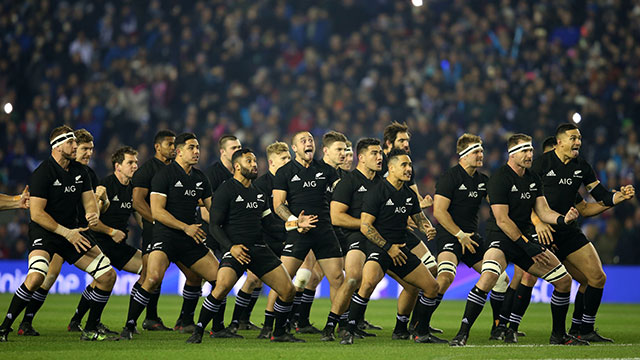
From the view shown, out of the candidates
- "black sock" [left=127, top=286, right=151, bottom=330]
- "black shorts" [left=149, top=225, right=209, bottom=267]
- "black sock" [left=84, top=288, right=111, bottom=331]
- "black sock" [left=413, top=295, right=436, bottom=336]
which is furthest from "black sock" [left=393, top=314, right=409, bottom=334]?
"black sock" [left=84, top=288, right=111, bottom=331]

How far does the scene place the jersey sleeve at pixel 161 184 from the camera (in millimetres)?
11438

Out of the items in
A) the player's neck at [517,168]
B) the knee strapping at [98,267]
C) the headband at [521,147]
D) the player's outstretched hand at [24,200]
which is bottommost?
the knee strapping at [98,267]

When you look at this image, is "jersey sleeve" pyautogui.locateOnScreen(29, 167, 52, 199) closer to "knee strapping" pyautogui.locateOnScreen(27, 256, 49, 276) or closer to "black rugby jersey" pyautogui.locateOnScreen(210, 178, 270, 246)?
"knee strapping" pyautogui.locateOnScreen(27, 256, 49, 276)

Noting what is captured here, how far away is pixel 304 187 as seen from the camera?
39.7ft

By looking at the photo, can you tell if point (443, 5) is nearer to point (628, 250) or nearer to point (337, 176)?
point (628, 250)

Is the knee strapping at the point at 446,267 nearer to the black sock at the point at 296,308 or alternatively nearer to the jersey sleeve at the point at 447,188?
the jersey sleeve at the point at 447,188

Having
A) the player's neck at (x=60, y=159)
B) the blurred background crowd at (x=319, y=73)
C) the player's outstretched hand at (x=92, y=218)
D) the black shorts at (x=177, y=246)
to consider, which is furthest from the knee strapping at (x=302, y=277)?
the blurred background crowd at (x=319, y=73)

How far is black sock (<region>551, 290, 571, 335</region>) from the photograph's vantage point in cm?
1066

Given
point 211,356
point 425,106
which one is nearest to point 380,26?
point 425,106

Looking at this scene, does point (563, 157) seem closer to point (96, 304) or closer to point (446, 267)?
point (446, 267)

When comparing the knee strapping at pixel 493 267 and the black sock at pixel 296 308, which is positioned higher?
the knee strapping at pixel 493 267

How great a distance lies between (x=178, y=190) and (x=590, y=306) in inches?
213

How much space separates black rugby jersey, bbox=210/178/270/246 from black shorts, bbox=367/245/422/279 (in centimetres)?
139

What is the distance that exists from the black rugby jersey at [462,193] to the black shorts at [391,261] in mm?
1657
